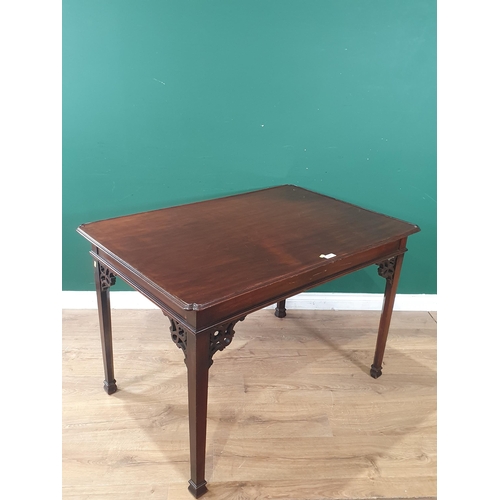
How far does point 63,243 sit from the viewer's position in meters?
2.55

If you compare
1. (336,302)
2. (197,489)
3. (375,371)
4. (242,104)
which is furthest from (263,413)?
(242,104)

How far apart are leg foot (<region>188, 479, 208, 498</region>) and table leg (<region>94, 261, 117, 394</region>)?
2.02 feet

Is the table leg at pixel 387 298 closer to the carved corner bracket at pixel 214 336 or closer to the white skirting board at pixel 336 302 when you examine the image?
the white skirting board at pixel 336 302

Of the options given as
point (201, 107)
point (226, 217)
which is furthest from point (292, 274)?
point (201, 107)

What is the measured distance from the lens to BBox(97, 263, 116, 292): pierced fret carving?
1.77 metres

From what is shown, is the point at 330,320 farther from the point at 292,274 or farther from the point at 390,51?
the point at 390,51

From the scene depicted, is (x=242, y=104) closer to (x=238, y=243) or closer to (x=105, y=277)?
(x=238, y=243)

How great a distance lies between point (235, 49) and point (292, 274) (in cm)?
129

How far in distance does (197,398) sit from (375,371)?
1064mm

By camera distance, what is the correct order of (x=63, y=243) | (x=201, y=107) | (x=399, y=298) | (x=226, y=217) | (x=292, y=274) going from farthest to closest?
(x=399, y=298) < (x=63, y=243) < (x=201, y=107) < (x=226, y=217) < (x=292, y=274)

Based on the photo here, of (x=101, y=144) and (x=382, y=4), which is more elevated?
(x=382, y=4)

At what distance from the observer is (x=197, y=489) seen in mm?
1596

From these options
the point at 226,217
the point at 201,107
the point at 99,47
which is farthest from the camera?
the point at 201,107

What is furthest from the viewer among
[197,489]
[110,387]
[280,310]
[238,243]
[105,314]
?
[280,310]
